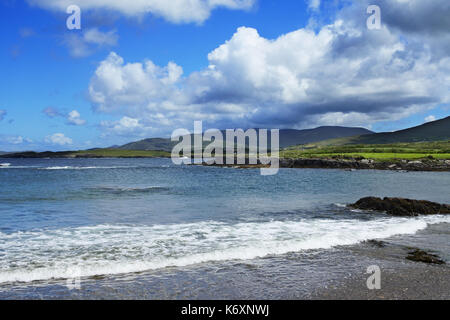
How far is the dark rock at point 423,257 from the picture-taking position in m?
13.7

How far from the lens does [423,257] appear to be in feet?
46.4

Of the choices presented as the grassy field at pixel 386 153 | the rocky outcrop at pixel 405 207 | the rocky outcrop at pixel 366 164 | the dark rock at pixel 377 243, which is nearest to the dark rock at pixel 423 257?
the dark rock at pixel 377 243

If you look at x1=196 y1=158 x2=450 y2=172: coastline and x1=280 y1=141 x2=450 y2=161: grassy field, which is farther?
x1=280 y1=141 x2=450 y2=161: grassy field

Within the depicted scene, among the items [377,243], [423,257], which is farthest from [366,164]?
[423,257]

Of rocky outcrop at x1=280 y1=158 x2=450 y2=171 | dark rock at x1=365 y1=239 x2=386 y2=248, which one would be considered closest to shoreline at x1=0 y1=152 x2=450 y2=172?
rocky outcrop at x1=280 y1=158 x2=450 y2=171

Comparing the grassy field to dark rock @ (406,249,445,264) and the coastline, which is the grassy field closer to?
the coastline

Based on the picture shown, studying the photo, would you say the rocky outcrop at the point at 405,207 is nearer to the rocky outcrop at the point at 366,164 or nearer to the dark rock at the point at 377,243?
the dark rock at the point at 377,243

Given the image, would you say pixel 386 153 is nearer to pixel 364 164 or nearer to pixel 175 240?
pixel 364 164

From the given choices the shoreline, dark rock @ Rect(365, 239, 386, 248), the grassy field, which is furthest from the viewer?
the grassy field

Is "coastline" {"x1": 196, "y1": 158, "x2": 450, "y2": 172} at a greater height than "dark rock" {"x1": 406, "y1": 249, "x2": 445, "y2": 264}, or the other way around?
"coastline" {"x1": 196, "y1": 158, "x2": 450, "y2": 172}

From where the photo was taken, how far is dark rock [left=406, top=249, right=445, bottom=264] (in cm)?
1371

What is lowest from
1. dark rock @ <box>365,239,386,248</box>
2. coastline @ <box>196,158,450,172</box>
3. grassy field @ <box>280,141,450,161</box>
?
dark rock @ <box>365,239,386,248</box>

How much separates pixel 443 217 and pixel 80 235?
80.6 feet
